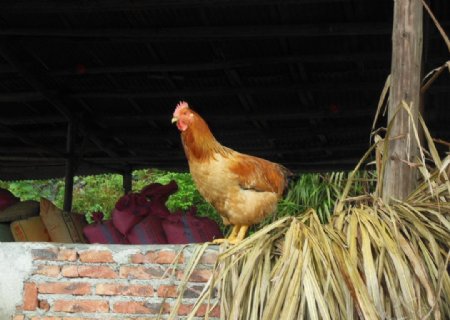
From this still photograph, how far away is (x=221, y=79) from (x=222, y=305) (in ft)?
8.93

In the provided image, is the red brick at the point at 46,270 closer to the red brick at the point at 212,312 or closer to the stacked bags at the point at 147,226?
the red brick at the point at 212,312

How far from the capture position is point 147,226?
4.14 m

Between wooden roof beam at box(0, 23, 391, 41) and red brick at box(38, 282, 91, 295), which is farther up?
wooden roof beam at box(0, 23, 391, 41)

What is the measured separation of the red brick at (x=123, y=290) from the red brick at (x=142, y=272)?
0.14 ft

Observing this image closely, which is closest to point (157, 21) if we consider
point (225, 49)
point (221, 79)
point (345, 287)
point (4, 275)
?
point (225, 49)

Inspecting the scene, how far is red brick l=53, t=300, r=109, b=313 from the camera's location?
10.6 feet

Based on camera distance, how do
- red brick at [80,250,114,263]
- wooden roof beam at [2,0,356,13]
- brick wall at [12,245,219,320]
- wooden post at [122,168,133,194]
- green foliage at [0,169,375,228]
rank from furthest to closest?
green foliage at [0,169,375,228] → wooden post at [122,168,133,194] → wooden roof beam at [2,0,356,13] → red brick at [80,250,114,263] → brick wall at [12,245,219,320]

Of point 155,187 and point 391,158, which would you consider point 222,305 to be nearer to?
point 391,158

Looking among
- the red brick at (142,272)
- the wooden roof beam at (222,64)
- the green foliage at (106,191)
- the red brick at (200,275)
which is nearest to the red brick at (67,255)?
the red brick at (142,272)

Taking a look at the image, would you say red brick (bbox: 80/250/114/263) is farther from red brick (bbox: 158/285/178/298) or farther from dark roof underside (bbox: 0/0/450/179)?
dark roof underside (bbox: 0/0/450/179)

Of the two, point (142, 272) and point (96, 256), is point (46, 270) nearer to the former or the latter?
point (96, 256)

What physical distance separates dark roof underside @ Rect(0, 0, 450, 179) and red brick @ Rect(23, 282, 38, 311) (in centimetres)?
162

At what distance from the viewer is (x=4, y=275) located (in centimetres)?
335

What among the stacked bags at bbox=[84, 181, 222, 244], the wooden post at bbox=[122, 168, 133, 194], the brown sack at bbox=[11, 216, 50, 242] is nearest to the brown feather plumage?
the stacked bags at bbox=[84, 181, 222, 244]
